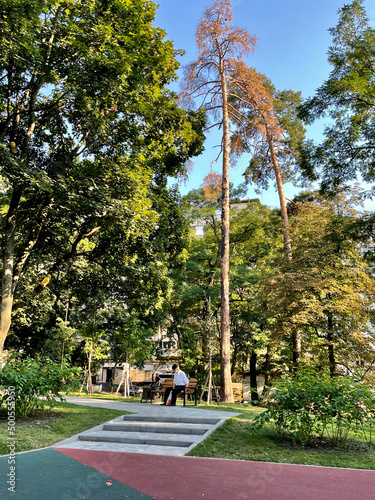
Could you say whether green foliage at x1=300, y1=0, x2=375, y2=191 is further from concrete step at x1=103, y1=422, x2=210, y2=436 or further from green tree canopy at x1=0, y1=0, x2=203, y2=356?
concrete step at x1=103, y1=422, x2=210, y2=436

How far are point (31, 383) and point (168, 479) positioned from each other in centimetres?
484

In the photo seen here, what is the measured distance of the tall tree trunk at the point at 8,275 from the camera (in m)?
10.9

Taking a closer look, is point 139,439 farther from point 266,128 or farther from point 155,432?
point 266,128

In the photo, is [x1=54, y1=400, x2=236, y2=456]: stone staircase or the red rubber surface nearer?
the red rubber surface


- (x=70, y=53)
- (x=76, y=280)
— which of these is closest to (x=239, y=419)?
(x=76, y=280)

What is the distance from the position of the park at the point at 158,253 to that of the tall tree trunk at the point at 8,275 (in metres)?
0.05

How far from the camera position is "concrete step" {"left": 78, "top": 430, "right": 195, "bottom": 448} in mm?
8148

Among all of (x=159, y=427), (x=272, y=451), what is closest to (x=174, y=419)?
(x=159, y=427)

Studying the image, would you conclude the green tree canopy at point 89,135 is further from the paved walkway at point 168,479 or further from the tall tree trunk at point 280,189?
the tall tree trunk at point 280,189

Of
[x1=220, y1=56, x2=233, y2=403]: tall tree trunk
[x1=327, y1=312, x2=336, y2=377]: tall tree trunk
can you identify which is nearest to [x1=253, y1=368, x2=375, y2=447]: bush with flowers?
[x1=327, y1=312, x2=336, y2=377]: tall tree trunk

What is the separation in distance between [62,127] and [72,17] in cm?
354

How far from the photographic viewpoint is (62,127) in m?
13.2

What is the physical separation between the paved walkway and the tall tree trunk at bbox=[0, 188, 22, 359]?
481cm

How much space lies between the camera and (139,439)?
335 inches
